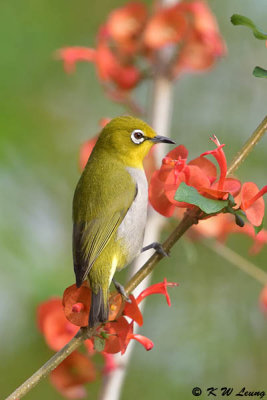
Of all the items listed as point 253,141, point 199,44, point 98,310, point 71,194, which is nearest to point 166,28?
point 199,44

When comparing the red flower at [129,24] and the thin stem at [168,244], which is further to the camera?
the red flower at [129,24]

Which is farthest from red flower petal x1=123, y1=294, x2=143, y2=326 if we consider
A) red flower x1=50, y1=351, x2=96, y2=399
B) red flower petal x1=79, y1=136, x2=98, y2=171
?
red flower petal x1=79, y1=136, x2=98, y2=171

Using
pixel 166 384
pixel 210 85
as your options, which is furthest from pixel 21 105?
pixel 166 384

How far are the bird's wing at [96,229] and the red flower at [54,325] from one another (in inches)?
8.0

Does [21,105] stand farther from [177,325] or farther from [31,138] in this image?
[177,325]

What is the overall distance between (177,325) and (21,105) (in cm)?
175

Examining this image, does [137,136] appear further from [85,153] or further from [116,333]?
[116,333]

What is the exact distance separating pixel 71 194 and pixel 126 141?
1.84 metres

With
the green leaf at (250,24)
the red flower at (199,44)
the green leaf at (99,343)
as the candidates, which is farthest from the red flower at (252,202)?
the red flower at (199,44)

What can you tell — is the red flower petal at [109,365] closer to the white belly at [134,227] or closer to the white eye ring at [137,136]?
the white belly at [134,227]

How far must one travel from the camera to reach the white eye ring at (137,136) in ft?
8.60

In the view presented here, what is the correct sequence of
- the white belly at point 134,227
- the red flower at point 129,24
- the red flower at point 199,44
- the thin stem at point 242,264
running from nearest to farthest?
the white belly at point 134,227 < the thin stem at point 242,264 < the red flower at point 199,44 < the red flower at point 129,24

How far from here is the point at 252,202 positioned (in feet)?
5.32

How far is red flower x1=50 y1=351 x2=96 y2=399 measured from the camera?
7.54ft
